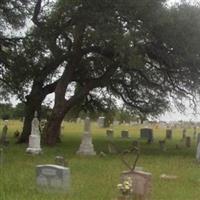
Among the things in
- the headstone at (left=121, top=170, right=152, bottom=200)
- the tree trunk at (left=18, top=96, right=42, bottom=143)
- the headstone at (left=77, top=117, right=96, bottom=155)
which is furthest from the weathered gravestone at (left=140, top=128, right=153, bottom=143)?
the headstone at (left=121, top=170, right=152, bottom=200)

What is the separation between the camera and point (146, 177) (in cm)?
1268

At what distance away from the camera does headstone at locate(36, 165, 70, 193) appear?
1334 centimetres

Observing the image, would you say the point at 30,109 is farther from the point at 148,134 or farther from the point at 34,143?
the point at 148,134

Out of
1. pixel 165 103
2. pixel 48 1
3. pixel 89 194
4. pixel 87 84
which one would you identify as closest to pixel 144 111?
pixel 165 103

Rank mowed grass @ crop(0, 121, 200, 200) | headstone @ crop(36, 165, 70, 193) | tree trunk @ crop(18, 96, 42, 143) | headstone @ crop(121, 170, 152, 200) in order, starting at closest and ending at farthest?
1. headstone @ crop(121, 170, 152, 200)
2. mowed grass @ crop(0, 121, 200, 200)
3. headstone @ crop(36, 165, 70, 193)
4. tree trunk @ crop(18, 96, 42, 143)

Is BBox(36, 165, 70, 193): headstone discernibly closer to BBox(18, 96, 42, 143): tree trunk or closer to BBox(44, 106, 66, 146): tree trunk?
BBox(44, 106, 66, 146): tree trunk

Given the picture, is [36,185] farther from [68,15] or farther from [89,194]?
[68,15]

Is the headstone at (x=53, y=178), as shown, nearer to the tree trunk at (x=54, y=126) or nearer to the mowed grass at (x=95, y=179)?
the mowed grass at (x=95, y=179)

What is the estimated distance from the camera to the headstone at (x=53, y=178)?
1334 centimetres

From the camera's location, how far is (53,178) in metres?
13.5

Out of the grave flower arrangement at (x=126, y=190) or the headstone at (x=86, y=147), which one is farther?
the headstone at (x=86, y=147)

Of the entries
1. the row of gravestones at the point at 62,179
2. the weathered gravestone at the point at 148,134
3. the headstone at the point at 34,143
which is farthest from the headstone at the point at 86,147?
the weathered gravestone at the point at 148,134

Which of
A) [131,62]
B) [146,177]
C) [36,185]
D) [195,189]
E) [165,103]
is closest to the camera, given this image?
[146,177]

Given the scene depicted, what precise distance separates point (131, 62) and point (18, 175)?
1165 cm
